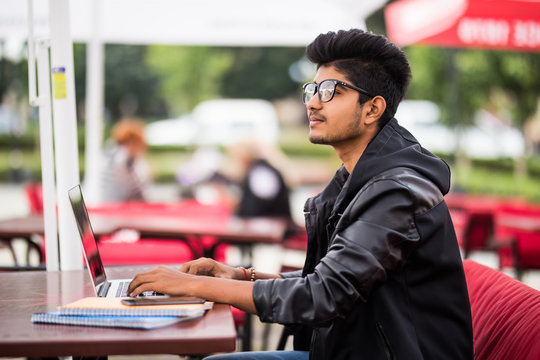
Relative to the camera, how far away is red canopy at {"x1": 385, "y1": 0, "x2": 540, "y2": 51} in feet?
21.8

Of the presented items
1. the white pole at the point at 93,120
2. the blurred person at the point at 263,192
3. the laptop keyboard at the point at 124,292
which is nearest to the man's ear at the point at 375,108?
the laptop keyboard at the point at 124,292

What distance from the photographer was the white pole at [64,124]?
3330 millimetres

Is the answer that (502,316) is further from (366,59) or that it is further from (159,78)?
(159,78)

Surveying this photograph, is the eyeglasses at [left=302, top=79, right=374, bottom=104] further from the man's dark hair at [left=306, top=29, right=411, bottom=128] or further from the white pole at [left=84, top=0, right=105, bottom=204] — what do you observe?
the white pole at [left=84, top=0, right=105, bottom=204]

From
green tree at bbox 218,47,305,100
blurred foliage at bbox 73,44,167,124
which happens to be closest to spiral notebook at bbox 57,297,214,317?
blurred foliage at bbox 73,44,167,124

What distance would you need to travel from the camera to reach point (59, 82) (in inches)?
131

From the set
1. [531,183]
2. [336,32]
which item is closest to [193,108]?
[531,183]

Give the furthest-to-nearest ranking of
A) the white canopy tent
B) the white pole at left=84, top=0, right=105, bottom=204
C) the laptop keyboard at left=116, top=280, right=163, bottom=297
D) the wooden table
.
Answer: the white pole at left=84, top=0, right=105, bottom=204 < the white canopy tent < the laptop keyboard at left=116, top=280, right=163, bottom=297 < the wooden table

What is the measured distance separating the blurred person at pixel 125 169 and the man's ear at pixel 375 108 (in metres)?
5.32

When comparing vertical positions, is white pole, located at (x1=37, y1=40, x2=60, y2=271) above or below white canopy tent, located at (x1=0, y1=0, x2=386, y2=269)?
below

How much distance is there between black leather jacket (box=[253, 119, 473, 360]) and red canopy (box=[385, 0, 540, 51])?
4.85m

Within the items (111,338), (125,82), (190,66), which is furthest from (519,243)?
(125,82)

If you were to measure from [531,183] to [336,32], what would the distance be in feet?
56.4

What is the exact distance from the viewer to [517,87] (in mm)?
15227
